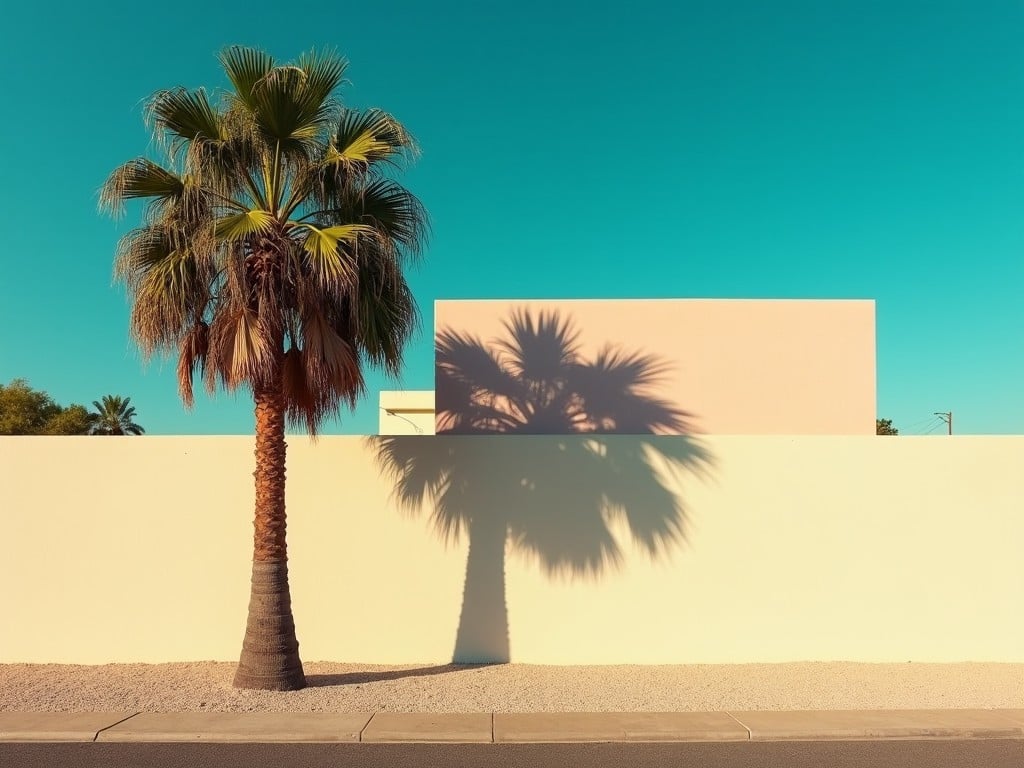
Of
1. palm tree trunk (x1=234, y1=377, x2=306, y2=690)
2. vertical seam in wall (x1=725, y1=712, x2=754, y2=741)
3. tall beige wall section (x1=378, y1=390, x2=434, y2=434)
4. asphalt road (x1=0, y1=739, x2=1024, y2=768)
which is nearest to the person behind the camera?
asphalt road (x1=0, y1=739, x2=1024, y2=768)

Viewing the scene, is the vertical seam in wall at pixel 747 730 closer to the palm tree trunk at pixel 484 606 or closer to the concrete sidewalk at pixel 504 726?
the concrete sidewalk at pixel 504 726

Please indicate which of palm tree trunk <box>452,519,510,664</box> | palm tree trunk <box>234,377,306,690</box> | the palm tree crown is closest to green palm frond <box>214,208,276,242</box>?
the palm tree crown

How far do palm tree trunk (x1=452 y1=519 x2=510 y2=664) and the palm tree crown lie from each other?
2570mm

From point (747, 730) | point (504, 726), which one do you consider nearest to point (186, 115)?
point (504, 726)

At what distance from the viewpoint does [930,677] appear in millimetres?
8570

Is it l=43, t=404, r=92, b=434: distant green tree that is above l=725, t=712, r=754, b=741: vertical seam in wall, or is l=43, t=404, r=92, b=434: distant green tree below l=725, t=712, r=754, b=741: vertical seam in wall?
above

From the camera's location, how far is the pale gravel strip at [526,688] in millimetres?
7488

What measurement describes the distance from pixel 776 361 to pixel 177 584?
990 cm

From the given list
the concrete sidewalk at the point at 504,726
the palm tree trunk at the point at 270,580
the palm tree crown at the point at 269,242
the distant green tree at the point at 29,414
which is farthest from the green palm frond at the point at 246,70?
the distant green tree at the point at 29,414

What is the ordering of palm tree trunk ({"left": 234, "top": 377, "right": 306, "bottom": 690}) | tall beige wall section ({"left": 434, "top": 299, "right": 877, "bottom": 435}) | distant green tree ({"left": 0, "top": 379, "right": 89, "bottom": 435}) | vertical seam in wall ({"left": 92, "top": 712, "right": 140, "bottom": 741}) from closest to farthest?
vertical seam in wall ({"left": 92, "top": 712, "right": 140, "bottom": 741}), palm tree trunk ({"left": 234, "top": 377, "right": 306, "bottom": 690}), tall beige wall section ({"left": 434, "top": 299, "right": 877, "bottom": 435}), distant green tree ({"left": 0, "top": 379, "right": 89, "bottom": 435})

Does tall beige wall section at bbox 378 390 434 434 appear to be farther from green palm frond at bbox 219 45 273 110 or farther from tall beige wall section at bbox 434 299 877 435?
green palm frond at bbox 219 45 273 110

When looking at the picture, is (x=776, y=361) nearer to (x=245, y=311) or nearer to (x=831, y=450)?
(x=831, y=450)

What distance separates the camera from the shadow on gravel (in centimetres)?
834

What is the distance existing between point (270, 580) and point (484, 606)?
2704 mm
